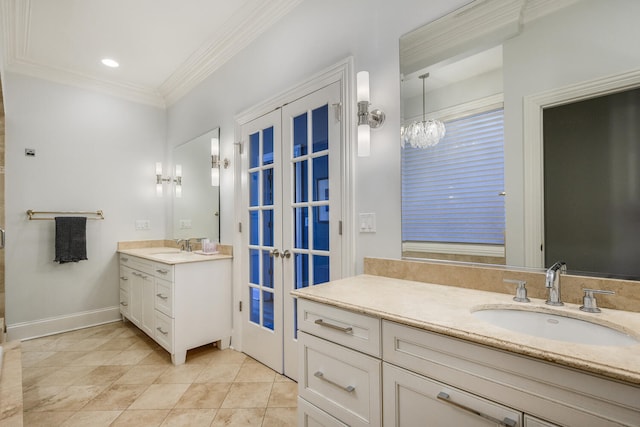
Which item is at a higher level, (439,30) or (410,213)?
(439,30)

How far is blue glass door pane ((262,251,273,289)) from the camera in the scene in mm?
2404

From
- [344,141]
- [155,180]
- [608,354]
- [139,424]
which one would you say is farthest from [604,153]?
[155,180]

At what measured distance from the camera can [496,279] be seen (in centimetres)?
130

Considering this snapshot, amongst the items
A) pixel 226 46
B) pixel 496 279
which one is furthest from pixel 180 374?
pixel 226 46

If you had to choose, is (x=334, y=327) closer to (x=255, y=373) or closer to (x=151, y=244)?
(x=255, y=373)

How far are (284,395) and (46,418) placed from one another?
139 centimetres

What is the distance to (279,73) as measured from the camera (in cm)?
239

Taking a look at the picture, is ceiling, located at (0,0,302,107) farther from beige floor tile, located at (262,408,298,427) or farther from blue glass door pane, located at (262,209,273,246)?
beige floor tile, located at (262,408,298,427)

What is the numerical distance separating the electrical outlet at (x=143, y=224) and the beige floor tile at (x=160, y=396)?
2.18 m

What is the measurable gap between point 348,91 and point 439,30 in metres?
0.56

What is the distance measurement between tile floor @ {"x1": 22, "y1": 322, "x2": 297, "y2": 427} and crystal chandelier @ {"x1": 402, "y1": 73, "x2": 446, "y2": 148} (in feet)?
5.54

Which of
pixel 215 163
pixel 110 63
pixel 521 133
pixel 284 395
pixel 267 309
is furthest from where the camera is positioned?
pixel 110 63

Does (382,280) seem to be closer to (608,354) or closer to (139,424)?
(608,354)

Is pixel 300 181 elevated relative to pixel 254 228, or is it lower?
elevated
